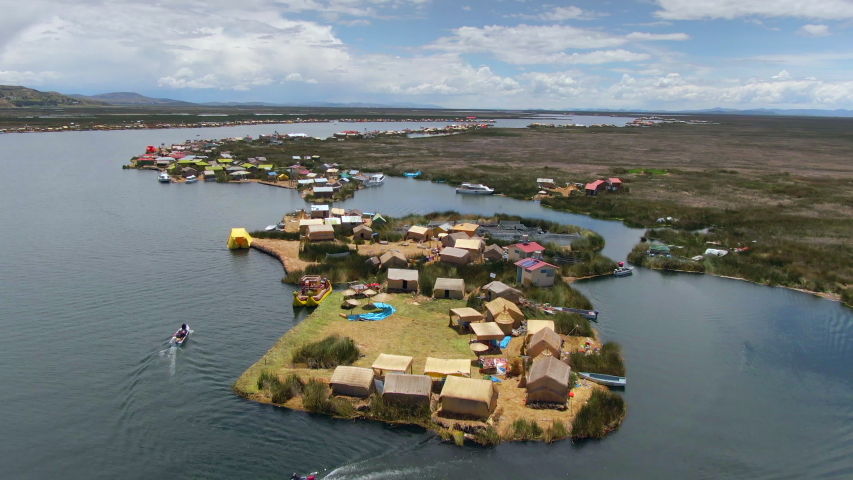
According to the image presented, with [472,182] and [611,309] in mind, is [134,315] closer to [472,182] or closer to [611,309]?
[611,309]

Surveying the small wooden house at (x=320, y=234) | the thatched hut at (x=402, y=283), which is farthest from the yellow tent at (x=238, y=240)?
the thatched hut at (x=402, y=283)

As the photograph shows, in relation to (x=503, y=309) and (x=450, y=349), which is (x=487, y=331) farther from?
(x=503, y=309)

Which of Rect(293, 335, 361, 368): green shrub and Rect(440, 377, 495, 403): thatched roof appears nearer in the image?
Rect(440, 377, 495, 403): thatched roof

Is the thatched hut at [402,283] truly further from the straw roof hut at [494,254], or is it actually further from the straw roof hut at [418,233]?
the straw roof hut at [418,233]

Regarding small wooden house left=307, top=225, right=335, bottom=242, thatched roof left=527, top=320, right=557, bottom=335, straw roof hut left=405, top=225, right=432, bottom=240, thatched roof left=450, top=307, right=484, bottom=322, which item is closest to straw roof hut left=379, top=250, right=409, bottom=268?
straw roof hut left=405, top=225, right=432, bottom=240

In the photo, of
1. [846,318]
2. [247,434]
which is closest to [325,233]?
[247,434]

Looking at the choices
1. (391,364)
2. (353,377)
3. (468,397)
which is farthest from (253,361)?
(468,397)

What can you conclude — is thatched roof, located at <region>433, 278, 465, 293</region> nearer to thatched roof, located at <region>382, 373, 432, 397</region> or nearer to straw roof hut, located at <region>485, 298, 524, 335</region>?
straw roof hut, located at <region>485, 298, 524, 335</region>
